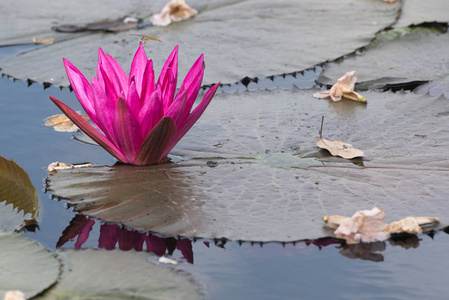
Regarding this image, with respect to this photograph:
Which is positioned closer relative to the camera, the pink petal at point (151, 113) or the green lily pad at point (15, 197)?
the green lily pad at point (15, 197)

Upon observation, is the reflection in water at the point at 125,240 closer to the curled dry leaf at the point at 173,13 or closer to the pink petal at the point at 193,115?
the pink petal at the point at 193,115

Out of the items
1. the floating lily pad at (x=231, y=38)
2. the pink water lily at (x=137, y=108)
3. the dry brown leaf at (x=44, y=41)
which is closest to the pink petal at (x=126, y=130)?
the pink water lily at (x=137, y=108)

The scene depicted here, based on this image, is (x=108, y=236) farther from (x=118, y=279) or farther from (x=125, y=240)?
(x=118, y=279)

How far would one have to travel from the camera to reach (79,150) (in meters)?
2.40

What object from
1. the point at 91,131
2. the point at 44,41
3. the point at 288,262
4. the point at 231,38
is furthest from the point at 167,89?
the point at 44,41

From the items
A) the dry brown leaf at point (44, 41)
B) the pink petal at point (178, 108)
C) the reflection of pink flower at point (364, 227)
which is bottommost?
the reflection of pink flower at point (364, 227)

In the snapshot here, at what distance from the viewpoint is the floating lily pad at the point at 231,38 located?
321cm

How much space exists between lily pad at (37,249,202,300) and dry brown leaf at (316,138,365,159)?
34.2 inches

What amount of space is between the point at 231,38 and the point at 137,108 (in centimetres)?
156

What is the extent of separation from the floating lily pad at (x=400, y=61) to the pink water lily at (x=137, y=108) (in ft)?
3.83

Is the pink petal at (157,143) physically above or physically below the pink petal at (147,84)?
below

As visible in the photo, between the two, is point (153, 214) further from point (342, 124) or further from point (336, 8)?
point (336, 8)

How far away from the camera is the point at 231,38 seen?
3.48 metres

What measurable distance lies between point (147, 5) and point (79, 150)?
181cm
